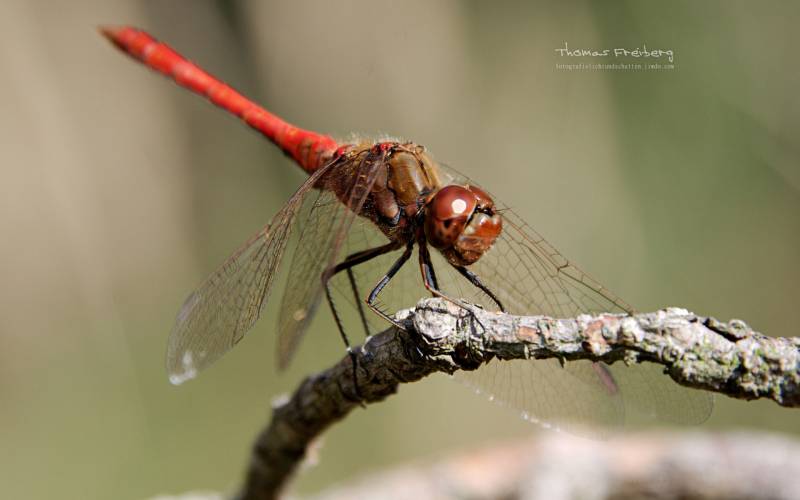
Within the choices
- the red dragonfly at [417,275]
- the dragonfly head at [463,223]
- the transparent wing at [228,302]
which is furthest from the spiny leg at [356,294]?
the dragonfly head at [463,223]

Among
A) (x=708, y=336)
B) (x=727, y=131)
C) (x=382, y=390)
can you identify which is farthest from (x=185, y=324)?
(x=727, y=131)

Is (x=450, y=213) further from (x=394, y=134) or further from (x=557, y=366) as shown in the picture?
(x=394, y=134)

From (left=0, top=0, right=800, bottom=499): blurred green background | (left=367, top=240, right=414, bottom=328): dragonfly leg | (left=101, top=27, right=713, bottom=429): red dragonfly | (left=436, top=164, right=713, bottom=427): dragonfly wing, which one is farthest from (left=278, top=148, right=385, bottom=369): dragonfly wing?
(left=0, top=0, right=800, bottom=499): blurred green background

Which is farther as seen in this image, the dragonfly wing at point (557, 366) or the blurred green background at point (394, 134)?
the blurred green background at point (394, 134)

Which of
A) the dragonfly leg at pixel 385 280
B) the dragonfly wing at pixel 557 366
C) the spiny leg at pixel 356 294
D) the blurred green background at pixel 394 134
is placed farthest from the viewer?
the blurred green background at pixel 394 134

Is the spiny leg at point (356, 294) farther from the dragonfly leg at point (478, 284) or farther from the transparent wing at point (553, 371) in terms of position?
the dragonfly leg at point (478, 284)

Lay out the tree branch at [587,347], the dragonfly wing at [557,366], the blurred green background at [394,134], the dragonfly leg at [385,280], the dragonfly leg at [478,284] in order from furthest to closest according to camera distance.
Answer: the blurred green background at [394,134] → the dragonfly leg at [478,284] → the dragonfly leg at [385,280] → the dragonfly wing at [557,366] → the tree branch at [587,347]

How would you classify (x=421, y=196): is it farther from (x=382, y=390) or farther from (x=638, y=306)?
(x=638, y=306)

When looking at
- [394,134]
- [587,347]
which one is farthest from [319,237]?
[394,134]
